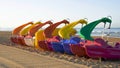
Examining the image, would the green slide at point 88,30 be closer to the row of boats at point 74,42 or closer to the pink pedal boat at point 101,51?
the row of boats at point 74,42

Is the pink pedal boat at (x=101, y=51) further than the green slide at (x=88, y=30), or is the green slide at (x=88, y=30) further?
the green slide at (x=88, y=30)

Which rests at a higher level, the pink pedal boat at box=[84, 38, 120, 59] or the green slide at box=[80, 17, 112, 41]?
the green slide at box=[80, 17, 112, 41]

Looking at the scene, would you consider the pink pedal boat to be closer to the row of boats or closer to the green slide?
the row of boats

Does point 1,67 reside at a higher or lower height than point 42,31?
lower

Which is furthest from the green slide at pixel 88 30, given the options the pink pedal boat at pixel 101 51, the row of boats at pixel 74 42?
the pink pedal boat at pixel 101 51

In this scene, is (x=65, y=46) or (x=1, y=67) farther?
(x=65, y=46)

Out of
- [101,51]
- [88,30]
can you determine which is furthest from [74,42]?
[101,51]

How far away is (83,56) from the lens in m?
14.3

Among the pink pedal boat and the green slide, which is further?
the green slide

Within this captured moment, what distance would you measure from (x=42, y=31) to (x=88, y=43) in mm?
4732

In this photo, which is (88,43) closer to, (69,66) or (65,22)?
(69,66)

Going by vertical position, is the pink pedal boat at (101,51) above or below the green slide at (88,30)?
below

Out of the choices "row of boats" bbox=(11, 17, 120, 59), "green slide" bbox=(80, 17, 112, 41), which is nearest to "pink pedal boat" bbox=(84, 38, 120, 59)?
"row of boats" bbox=(11, 17, 120, 59)

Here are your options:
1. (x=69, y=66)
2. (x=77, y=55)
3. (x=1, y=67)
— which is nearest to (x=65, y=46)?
(x=77, y=55)
